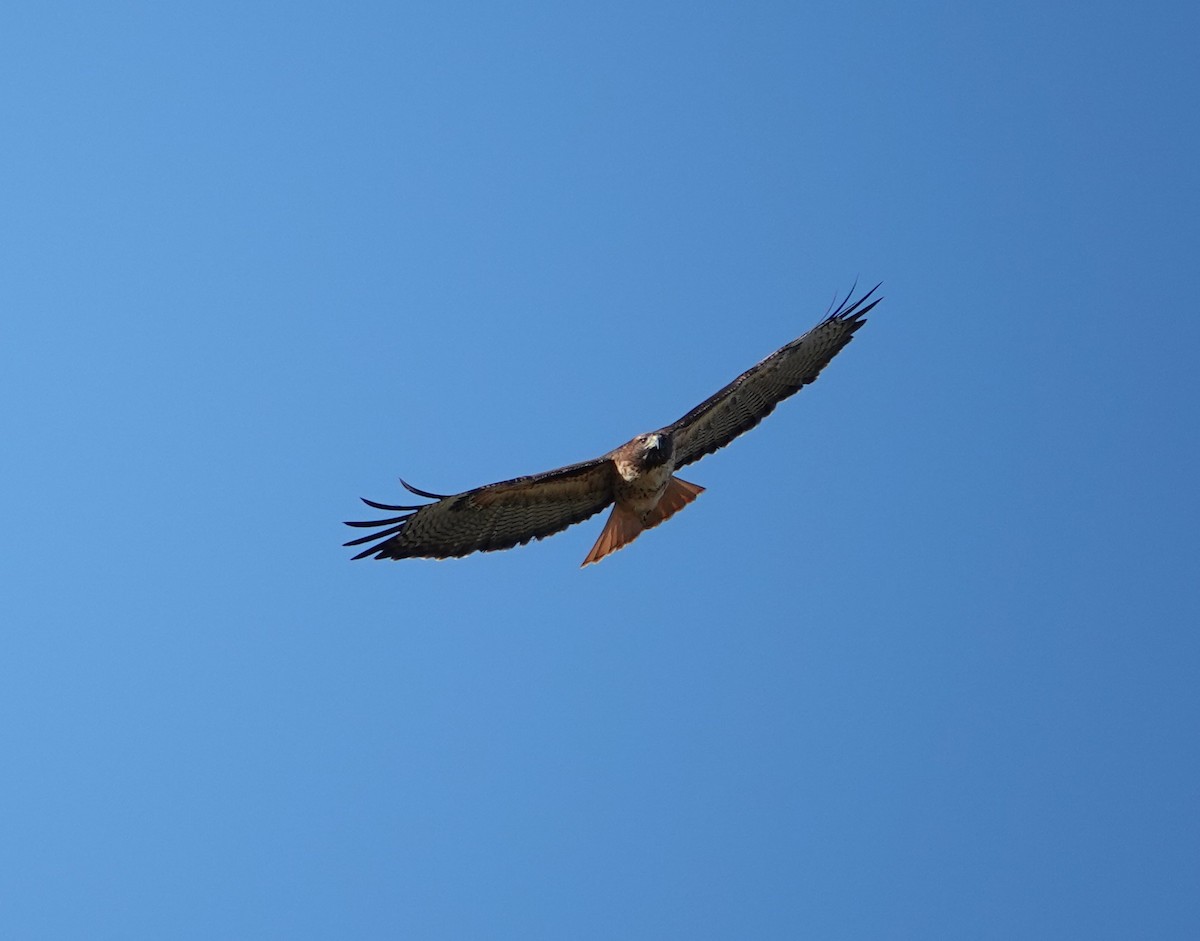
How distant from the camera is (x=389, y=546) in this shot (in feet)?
39.8

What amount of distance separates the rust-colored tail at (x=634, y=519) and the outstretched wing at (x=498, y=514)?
0.30m

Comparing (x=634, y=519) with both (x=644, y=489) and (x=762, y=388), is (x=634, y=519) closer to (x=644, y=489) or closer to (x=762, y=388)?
(x=644, y=489)

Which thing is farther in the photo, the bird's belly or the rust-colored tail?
the rust-colored tail

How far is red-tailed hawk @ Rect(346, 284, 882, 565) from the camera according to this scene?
39.7 ft

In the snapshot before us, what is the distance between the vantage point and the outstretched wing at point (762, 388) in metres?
13.1

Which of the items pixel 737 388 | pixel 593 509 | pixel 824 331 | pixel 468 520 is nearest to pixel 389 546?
pixel 468 520

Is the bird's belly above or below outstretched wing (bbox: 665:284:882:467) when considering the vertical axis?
below

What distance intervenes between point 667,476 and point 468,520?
158 cm

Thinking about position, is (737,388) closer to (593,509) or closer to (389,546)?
(593,509)

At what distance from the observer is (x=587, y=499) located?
12.8 m

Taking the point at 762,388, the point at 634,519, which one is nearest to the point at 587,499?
the point at 634,519

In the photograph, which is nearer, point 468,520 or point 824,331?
point 468,520

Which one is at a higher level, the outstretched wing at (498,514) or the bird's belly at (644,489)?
the outstretched wing at (498,514)

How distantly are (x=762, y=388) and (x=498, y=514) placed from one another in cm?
262
